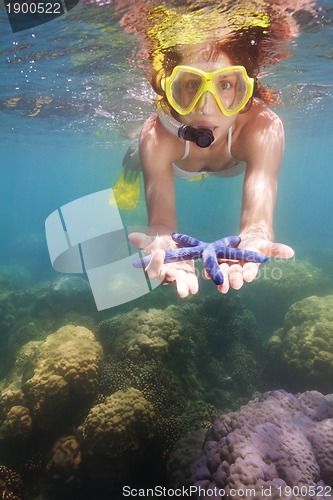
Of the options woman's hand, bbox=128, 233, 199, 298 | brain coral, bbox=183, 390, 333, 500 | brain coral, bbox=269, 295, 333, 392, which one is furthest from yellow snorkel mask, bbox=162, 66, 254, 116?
brain coral, bbox=269, 295, 333, 392

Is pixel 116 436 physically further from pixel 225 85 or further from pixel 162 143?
pixel 225 85

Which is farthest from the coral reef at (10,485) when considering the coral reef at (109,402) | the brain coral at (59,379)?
the brain coral at (59,379)

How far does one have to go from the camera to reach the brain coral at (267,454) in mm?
3549

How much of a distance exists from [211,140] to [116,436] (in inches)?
181

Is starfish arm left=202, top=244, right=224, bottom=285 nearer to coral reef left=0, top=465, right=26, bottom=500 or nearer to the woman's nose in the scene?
the woman's nose

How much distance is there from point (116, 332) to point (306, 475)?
4647 mm

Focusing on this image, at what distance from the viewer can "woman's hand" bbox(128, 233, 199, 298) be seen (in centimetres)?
259

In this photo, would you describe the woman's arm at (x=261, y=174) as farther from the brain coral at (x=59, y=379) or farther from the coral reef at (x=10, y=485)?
the coral reef at (x=10, y=485)

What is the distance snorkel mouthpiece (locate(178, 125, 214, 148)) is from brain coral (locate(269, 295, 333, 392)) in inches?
249

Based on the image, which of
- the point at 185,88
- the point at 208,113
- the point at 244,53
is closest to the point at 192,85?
the point at 185,88

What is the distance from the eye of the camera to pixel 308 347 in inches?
306

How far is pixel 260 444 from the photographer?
3.97m

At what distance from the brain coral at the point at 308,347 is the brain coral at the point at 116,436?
4.24 metres

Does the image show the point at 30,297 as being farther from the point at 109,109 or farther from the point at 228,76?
the point at 228,76
